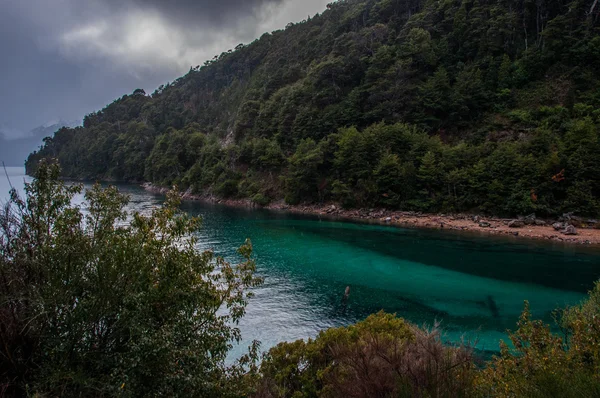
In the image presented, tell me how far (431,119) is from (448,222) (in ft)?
73.6

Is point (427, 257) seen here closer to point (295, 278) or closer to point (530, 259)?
point (530, 259)

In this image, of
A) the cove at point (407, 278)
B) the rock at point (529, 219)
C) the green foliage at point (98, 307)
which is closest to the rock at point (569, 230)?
the cove at point (407, 278)

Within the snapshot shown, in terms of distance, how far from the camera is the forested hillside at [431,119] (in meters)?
45.2

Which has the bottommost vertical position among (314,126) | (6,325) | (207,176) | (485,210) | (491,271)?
(491,271)

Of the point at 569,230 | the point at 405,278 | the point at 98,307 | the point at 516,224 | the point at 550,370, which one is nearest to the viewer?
the point at 550,370

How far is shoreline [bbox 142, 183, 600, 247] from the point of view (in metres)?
38.2

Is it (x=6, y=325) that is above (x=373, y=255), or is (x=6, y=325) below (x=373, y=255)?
above

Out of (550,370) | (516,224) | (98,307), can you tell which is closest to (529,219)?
(516,224)

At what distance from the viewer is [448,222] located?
48.0m

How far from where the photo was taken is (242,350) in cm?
1897

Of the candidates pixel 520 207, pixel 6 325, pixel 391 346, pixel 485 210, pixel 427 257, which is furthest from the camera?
pixel 485 210

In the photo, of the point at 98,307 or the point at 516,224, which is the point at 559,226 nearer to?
the point at 516,224

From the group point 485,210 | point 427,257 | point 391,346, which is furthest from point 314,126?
point 391,346

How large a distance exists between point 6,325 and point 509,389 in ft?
36.8
